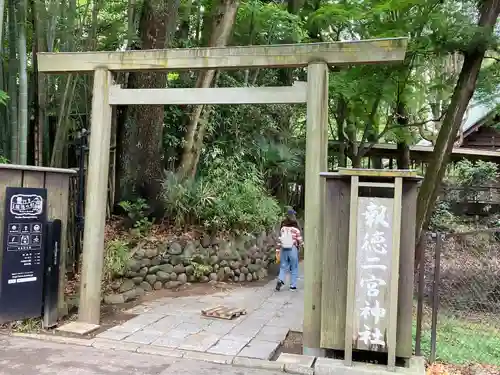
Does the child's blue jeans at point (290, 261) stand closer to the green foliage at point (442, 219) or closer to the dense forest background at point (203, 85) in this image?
the dense forest background at point (203, 85)

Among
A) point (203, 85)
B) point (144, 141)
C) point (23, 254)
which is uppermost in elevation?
point (203, 85)

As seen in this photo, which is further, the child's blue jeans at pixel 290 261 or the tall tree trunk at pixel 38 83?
the child's blue jeans at pixel 290 261

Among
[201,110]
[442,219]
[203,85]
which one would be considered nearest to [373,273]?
[203,85]

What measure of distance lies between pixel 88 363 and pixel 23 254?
1.65 metres

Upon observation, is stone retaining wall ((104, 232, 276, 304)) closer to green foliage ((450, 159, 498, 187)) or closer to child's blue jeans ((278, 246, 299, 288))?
child's blue jeans ((278, 246, 299, 288))

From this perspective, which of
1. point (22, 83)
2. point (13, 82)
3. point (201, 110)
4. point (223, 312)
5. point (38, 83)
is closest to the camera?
point (223, 312)

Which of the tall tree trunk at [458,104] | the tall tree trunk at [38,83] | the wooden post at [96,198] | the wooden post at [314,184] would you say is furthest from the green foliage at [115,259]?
the tall tree trunk at [458,104]

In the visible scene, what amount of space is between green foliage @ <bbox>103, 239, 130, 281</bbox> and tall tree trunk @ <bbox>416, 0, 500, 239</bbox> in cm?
501

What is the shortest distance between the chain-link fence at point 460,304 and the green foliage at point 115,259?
174 inches

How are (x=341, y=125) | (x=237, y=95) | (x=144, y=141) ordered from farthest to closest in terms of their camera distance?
(x=341, y=125) → (x=144, y=141) → (x=237, y=95)

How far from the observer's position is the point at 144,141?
8.82 m

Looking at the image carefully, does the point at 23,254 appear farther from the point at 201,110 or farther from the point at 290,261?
the point at 201,110

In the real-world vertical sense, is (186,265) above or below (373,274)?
below

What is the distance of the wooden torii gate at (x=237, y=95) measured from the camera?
4.68 meters
